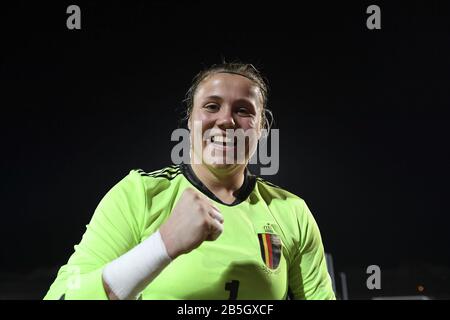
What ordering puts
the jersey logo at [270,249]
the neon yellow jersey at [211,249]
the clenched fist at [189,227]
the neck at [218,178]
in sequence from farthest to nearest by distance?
the neck at [218,178], the jersey logo at [270,249], the neon yellow jersey at [211,249], the clenched fist at [189,227]

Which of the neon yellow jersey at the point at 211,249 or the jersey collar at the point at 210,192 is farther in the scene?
the jersey collar at the point at 210,192

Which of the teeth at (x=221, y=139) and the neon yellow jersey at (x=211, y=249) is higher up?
the teeth at (x=221, y=139)

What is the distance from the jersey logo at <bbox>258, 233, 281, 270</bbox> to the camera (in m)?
1.17

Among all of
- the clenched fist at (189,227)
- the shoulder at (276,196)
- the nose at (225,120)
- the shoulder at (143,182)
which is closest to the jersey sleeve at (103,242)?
the shoulder at (143,182)

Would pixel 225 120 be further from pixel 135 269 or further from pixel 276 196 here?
pixel 135 269

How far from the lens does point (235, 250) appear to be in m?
1.15

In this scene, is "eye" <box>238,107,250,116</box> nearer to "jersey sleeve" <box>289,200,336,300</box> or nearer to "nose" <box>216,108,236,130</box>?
"nose" <box>216,108,236,130</box>

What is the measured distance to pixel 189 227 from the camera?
0.96 metres

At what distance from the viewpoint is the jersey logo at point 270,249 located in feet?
3.85

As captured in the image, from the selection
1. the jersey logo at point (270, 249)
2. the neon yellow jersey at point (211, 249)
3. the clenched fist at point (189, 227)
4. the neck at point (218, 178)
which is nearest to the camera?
the clenched fist at point (189, 227)

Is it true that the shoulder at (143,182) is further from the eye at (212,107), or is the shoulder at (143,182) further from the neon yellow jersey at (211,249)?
the eye at (212,107)

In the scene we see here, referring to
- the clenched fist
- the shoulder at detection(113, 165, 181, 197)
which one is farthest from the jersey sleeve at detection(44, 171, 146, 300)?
the clenched fist

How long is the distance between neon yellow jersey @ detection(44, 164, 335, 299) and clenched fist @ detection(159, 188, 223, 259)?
0.14 meters

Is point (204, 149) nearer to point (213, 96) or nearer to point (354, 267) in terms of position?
point (213, 96)
